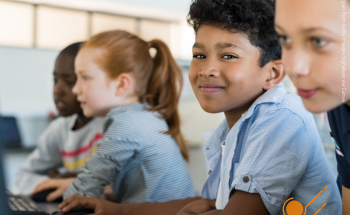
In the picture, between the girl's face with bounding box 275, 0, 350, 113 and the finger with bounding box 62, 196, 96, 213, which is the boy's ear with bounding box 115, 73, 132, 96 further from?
the girl's face with bounding box 275, 0, 350, 113

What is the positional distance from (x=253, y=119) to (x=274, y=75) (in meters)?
0.12

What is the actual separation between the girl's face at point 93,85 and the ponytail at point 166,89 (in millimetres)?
129

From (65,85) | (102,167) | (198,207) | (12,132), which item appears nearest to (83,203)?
(102,167)

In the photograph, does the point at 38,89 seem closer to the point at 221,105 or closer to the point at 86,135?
the point at 86,135

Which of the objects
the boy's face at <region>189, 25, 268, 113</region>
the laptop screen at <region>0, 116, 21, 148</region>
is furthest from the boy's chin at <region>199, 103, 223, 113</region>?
the laptop screen at <region>0, 116, 21, 148</region>

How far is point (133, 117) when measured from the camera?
1.15m

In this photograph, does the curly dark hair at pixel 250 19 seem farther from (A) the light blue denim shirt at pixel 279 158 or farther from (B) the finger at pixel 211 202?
(B) the finger at pixel 211 202

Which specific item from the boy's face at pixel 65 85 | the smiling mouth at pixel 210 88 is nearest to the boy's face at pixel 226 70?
the smiling mouth at pixel 210 88

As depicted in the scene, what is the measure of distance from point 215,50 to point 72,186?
1.90ft

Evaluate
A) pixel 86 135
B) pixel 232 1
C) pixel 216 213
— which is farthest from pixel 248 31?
pixel 86 135

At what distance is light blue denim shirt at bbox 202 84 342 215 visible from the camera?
63 cm

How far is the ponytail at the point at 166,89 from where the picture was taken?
4.26 ft

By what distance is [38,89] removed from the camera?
9.05 ft

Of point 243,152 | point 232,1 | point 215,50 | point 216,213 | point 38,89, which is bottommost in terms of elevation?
point 38,89
